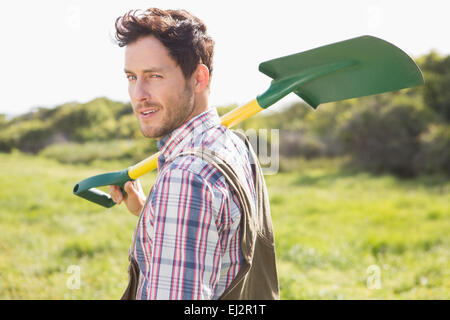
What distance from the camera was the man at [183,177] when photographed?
1.10 m

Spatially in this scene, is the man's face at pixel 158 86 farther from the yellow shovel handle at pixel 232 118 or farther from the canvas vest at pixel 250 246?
the yellow shovel handle at pixel 232 118

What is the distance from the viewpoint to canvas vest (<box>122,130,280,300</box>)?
120 centimetres

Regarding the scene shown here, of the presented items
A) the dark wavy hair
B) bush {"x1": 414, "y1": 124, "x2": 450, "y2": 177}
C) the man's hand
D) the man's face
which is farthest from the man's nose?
bush {"x1": 414, "y1": 124, "x2": 450, "y2": 177}

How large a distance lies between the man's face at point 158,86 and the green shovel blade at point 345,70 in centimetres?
61

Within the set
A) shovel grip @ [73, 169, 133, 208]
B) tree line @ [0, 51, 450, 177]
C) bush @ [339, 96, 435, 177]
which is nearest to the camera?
shovel grip @ [73, 169, 133, 208]

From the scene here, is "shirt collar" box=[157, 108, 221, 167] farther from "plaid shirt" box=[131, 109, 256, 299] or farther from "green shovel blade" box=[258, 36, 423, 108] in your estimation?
Result: "green shovel blade" box=[258, 36, 423, 108]

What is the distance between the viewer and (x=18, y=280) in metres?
3.88

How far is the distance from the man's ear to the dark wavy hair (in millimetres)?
20

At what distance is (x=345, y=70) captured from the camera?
6.40 ft

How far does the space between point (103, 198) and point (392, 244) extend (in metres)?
4.09

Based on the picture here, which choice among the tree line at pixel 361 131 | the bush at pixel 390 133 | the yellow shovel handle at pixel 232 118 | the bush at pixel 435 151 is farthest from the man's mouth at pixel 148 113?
the bush at pixel 390 133
